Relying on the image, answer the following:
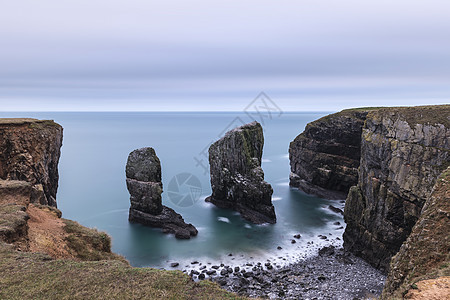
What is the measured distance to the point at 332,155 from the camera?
75625 mm

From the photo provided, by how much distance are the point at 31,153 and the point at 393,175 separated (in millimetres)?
47213

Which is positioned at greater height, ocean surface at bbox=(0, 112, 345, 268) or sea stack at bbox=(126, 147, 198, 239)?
sea stack at bbox=(126, 147, 198, 239)

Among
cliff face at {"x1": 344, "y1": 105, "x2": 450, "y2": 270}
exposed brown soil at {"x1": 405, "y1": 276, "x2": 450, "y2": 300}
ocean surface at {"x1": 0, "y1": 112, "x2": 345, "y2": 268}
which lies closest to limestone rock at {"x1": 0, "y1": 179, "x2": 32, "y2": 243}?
ocean surface at {"x1": 0, "y1": 112, "x2": 345, "y2": 268}

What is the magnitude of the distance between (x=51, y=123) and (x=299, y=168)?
64.7 m

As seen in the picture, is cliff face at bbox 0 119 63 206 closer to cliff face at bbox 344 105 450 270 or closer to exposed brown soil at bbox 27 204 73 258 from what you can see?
exposed brown soil at bbox 27 204 73 258

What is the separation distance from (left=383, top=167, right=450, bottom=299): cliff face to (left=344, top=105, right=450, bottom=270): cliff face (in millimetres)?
16070

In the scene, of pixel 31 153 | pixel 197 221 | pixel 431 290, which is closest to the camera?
pixel 431 290

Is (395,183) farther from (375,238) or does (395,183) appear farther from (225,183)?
(225,183)

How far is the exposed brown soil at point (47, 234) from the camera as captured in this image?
1966 centimetres

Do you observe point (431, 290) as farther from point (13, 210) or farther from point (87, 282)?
point (13, 210)

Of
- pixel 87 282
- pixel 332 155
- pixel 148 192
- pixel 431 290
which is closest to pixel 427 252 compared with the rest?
pixel 431 290

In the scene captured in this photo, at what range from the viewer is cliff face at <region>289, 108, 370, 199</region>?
72.1 m

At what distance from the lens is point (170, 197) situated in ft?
245

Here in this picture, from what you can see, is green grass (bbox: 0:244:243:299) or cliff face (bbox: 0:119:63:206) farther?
cliff face (bbox: 0:119:63:206)
